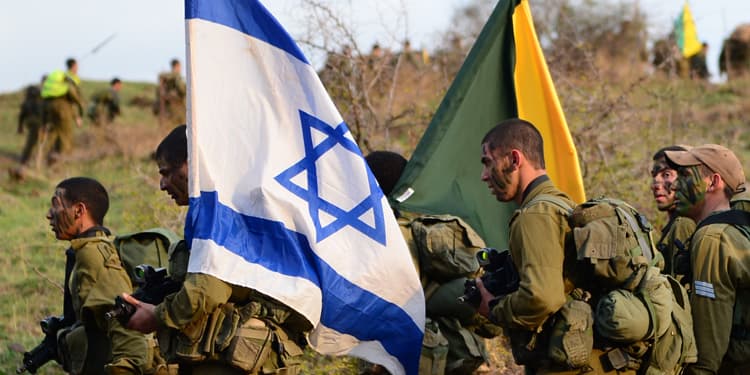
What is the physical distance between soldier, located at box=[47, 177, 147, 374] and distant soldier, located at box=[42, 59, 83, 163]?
14668 mm

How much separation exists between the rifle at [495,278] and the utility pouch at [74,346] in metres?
2.15

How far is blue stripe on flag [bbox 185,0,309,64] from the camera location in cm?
585

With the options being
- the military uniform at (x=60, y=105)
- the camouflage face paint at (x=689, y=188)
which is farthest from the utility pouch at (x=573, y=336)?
the military uniform at (x=60, y=105)

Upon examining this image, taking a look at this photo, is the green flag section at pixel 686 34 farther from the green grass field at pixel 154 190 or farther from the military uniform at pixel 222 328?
the military uniform at pixel 222 328

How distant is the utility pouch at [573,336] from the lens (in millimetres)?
5066

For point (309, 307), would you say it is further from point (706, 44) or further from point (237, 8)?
point (706, 44)

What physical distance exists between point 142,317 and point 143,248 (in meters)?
1.15

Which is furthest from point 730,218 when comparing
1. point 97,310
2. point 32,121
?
point 32,121

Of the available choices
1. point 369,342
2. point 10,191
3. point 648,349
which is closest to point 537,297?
point 648,349

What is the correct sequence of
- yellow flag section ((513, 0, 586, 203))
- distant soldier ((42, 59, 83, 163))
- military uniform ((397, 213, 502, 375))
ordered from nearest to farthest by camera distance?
military uniform ((397, 213, 502, 375)) → yellow flag section ((513, 0, 586, 203)) → distant soldier ((42, 59, 83, 163))

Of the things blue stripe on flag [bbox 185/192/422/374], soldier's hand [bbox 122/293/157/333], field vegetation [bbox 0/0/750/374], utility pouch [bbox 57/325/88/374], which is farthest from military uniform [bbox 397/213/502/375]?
field vegetation [bbox 0/0/750/374]

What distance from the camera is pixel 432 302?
6391mm

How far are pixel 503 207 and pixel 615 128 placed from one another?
→ 17.3ft

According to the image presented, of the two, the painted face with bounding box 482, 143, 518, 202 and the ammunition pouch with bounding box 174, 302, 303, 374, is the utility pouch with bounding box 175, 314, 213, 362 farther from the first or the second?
the painted face with bounding box 482, 143, 518, 202
